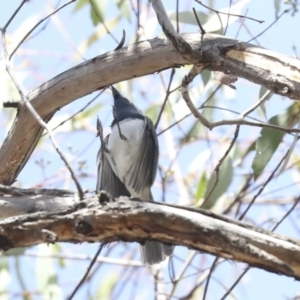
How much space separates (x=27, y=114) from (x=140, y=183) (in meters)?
0.45

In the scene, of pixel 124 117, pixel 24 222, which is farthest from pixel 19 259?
pixel 24 222

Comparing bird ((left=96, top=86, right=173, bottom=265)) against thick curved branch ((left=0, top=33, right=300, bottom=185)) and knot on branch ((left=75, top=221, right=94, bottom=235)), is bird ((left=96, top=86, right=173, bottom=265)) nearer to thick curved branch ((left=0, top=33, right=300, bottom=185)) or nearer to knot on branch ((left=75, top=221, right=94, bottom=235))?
thick curved branch ((left=0, top=33, right=300, bottom=185))

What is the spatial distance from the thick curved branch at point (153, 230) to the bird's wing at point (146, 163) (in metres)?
0.81

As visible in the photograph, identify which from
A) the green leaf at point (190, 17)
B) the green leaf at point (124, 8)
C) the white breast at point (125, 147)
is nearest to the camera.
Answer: the white breast at point (125, 147)

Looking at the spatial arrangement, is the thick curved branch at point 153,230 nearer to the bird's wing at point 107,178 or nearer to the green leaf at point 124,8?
the bird's wing at point 107,178

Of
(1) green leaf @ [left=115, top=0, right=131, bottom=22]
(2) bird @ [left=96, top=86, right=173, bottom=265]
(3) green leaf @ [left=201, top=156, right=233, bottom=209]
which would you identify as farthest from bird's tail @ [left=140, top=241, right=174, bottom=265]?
(1) green leaf @ [left=115, top=0, right=131, bottom=22]

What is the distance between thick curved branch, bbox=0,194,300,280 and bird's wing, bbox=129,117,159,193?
0.81 meters

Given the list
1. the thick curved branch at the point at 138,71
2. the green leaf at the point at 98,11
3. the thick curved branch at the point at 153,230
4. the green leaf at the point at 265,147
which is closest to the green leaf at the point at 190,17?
the green leaf at the point at 98,11

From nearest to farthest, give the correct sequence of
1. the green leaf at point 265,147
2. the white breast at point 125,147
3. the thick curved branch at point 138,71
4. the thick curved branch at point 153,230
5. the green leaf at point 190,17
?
the thick curved branch at point 153,230, the thick curved branch at point 138,71, the green leaf at point 265,147, the white breast at point 125,147, the green leaf at point 190,17

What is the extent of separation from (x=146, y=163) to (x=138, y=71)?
502 mm

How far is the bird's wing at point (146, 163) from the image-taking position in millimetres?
1927

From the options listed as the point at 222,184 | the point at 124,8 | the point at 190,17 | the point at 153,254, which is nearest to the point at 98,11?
the point at 124,8

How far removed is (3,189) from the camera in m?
1.30

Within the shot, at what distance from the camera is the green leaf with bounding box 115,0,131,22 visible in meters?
2.26
